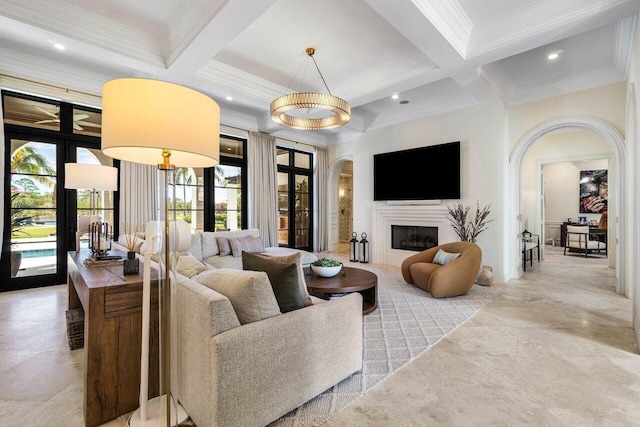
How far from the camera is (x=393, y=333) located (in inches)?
111

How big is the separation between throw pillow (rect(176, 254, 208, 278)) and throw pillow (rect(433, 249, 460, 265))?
3.28 meters

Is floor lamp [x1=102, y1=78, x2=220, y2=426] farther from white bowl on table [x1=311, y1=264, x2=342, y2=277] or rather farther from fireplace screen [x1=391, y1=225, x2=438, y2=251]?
fireplace screen [x1=391, y1=225, x2=438, y2=251]

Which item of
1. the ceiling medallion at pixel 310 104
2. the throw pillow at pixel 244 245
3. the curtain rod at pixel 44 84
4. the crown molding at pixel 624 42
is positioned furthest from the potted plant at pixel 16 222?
the crown molding at pixel 624 42

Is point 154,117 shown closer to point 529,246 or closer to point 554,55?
point 554,55

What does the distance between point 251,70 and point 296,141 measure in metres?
2.94

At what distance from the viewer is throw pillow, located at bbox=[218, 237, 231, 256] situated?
15.1 ft

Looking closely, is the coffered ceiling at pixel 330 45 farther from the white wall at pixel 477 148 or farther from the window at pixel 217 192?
the window at pixel 217 192

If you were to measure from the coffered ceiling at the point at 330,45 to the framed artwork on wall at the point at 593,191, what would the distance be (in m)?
5.71

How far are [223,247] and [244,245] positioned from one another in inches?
12.3

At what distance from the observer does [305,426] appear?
1618 millimetres

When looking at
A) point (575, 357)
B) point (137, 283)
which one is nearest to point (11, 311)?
point (137, 283)

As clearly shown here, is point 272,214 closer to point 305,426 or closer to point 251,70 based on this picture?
point 251,70

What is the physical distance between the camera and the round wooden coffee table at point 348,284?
3.08m

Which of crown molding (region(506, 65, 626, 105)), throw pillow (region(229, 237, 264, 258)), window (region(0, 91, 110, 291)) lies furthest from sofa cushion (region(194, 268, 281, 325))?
crown molding (region(506, 65, 626, 105))
